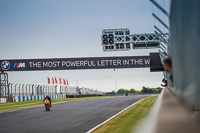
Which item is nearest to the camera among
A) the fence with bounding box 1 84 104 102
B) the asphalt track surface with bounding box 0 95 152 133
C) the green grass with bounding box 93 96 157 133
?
the green grass with bounding box 93 96 157 133

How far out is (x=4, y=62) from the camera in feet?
144

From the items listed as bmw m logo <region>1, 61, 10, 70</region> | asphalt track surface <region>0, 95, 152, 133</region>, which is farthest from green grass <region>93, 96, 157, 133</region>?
bmw m logo <region>1, 61, 10, 70</region>

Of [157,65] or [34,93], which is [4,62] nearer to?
[34,93]

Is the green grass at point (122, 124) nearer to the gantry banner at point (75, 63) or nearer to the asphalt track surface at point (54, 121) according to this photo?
the asphalt track surface at point (54, 121)

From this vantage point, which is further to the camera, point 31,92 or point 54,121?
point 31,92

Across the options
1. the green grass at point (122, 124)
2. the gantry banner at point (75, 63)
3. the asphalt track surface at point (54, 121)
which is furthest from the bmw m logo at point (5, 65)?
the green grass at point (122, 124)

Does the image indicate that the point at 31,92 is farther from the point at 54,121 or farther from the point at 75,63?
the point at 54,121

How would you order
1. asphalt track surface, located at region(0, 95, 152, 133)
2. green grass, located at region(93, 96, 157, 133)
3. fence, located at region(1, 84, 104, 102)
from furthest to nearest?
→ fence, located at region(1, 84, 104, 102)
asphalt track surface, located at region(0, 95, 152, 133)
green grass, located at region(93, 96, 157, 133)

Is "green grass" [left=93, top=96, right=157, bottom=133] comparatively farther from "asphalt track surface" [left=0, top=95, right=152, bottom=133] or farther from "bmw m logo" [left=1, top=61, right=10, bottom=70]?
"bmw m logo" [left=1, top=61, right=10, bottom=70]

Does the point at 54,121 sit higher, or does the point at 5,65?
the point at 5,65

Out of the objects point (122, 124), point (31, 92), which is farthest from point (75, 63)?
point (122, 124)

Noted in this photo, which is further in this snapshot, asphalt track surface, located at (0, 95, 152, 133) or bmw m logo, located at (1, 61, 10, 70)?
bmw m logo, located at (1, 61, 10, 70)

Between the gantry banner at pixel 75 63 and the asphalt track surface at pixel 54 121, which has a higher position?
the gantry banner at pixel 75 63

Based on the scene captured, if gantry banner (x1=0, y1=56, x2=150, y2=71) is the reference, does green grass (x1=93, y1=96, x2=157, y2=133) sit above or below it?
below
